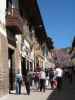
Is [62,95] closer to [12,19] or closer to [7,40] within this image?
[7,40]

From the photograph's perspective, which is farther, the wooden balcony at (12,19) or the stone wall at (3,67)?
the wooden balcony at (12,19)

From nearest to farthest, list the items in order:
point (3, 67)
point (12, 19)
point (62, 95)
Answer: point (3, 67) < point (12, 19) < point (62, 95)

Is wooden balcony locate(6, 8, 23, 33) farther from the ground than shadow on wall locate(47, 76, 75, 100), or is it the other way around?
wooden balcony locate(6, 8, 23, 33)

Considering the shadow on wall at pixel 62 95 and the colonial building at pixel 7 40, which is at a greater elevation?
the colonial building at pixel 7 40

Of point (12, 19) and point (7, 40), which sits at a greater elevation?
point (12, 19)

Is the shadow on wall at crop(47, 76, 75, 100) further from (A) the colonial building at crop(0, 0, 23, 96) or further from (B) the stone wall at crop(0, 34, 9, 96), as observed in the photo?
(A) the colonial building at crop(0, 0, 23, 96)

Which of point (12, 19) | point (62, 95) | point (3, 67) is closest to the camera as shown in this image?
point (3, 67)

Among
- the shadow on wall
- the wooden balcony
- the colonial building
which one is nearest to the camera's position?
the shadow on wall

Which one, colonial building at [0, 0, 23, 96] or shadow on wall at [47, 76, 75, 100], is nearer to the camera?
shadow on wall at [47, 76, 75, 100]

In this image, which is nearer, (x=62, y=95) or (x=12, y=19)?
(x=12, y=19)

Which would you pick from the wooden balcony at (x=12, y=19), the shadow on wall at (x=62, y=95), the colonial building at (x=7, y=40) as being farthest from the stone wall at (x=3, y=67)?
the shadow on wall at (x=62, y=95)

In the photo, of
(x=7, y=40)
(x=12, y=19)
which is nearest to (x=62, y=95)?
(x=7, y=40)

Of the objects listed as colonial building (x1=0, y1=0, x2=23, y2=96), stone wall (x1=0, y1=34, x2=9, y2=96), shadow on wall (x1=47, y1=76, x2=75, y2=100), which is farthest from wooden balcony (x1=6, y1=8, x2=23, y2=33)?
shadow on wall (x1=47, y1=76, x2=75, y2=100)

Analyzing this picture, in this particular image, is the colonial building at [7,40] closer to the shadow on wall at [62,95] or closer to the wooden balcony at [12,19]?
the wooden balcony at [12,19]
